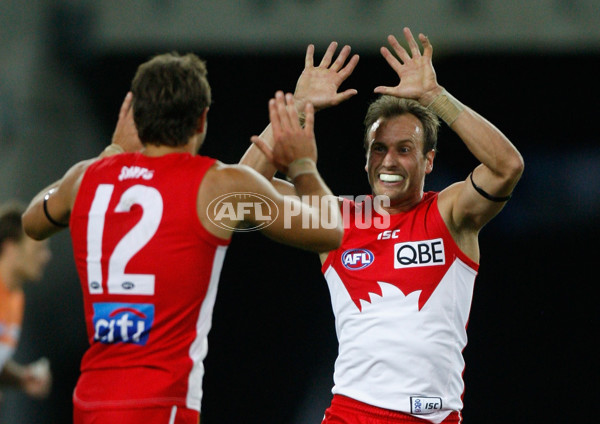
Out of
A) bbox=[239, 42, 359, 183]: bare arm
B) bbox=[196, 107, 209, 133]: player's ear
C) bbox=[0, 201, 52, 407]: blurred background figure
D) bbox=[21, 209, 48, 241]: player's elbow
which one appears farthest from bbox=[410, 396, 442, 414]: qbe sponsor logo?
bbox=[0, 201, 52, 407]: blurred background figure

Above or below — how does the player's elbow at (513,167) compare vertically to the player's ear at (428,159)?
below

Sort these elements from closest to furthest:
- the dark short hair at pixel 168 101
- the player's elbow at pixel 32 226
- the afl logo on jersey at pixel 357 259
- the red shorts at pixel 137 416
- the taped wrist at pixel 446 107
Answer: the red shorts at pixel 137 416
the dark short hair at pixel 168 101
the player's elbow at pixel 32 226
the taped wrist at pixel 446 107
the afl logo on jersey at pixel 357 259

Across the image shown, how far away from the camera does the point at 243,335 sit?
7.27 m

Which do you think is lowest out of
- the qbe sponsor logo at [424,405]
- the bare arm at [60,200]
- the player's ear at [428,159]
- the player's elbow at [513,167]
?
the qbe sponsor logo at [424,405]

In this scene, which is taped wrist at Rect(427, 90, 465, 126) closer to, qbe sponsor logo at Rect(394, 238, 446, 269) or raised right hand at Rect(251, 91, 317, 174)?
qbe sponsor logo at Rect(394, 238, 446, 269)

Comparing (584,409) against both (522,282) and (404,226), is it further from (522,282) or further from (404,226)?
(404,226)

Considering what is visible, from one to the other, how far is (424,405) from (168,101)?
181cm

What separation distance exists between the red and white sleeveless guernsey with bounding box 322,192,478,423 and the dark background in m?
3.60

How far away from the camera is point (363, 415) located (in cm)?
342

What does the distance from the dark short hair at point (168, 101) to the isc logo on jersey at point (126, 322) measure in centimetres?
56

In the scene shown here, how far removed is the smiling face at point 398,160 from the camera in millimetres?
3791

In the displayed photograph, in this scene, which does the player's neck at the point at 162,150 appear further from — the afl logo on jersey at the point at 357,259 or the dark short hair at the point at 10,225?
the dark short hair at the point at 10,225

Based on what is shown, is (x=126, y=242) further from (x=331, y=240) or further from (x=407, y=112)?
(x=407, y=112)

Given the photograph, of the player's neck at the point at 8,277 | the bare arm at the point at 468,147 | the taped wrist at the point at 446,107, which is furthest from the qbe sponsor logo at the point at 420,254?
the player's neck at the point at 8,277
